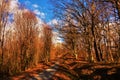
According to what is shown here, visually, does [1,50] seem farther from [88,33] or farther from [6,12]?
[88,33]

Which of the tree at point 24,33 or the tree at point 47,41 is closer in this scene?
the tree at point 24,33

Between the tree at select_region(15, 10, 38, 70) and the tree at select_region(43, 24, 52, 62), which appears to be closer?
the tree at select_region(15, 10, 38, 70)

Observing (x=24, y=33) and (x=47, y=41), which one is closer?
(x=24, y=33)

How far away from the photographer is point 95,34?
86.3ft

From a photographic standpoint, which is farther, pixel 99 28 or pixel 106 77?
pixel 99 28

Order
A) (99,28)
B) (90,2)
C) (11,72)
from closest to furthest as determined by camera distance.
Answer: (11,72), (90,2), (99,28)

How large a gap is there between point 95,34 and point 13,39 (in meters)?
10.7

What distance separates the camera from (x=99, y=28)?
28266mm

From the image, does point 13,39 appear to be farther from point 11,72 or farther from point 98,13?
point 98,13

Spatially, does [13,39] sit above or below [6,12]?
below

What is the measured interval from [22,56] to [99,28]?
11301 mm

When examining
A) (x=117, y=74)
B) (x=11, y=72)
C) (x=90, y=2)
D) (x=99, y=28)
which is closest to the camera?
(x=117, y=74)

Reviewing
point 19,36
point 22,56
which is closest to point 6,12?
point 19,36

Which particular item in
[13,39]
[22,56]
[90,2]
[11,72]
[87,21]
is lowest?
[11,72]
